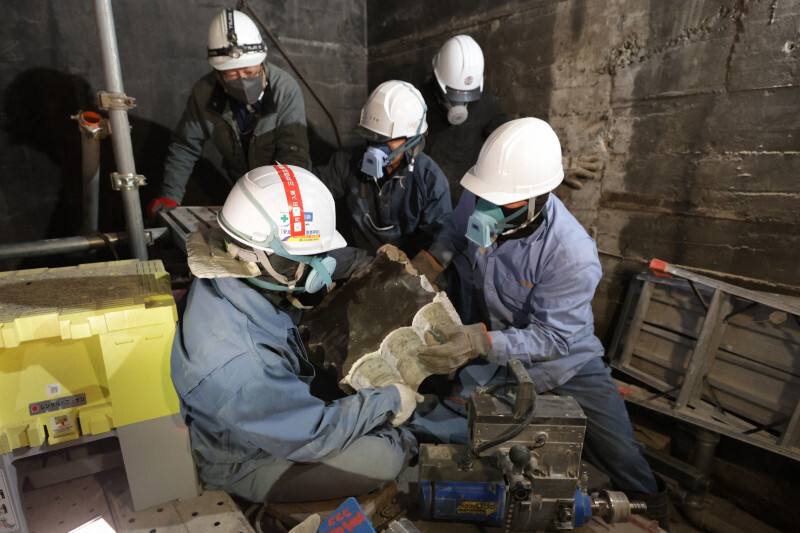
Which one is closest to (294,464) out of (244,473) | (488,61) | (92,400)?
(244,473)

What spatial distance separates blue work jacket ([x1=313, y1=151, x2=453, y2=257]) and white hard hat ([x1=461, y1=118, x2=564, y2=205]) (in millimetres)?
1076

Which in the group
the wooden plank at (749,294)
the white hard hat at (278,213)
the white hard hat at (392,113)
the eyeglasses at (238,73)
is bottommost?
the wooden plank at (749,294)

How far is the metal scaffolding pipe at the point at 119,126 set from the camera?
2008 mm

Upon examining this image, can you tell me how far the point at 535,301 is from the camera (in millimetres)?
2199

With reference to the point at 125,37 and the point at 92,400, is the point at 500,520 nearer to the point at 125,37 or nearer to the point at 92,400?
the point at 92,400

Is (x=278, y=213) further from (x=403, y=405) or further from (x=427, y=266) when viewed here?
(x=427, y=266)

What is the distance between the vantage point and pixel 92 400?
4.84 feet

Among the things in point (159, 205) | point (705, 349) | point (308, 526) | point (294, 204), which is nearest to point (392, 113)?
point (294, 204)

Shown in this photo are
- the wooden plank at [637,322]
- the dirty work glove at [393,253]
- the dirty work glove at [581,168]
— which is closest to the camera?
the dirty work glove at [393,253]

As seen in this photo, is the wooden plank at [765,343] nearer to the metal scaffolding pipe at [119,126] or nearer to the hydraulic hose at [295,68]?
the metal scaffolding pipe at [119,126]

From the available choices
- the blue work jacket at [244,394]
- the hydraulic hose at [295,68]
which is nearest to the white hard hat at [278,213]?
the blue work jacket at [244,394]

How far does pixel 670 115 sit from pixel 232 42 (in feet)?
10.2

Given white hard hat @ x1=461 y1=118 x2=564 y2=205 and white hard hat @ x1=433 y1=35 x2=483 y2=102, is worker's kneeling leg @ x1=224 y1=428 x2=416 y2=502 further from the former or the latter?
white hard hat @ x1=433 y1=35 x2=483 y2=102

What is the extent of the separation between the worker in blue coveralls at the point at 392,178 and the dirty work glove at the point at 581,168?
109 centimetres
